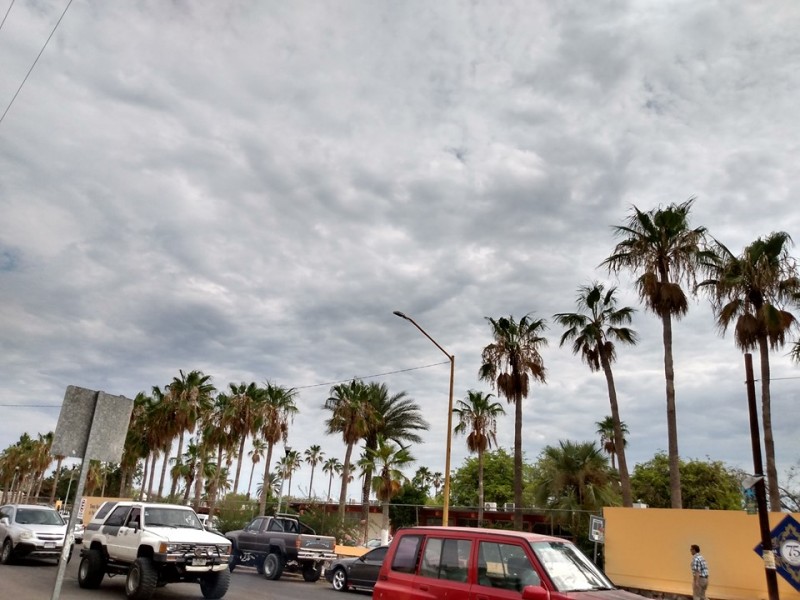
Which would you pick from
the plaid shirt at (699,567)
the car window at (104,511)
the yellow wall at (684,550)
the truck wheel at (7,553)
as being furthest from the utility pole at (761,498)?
the truck wheel at (7,553)

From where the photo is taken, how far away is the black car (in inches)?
738

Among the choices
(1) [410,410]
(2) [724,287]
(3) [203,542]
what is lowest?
(3) [203,542]

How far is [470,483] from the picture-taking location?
78.2 metres

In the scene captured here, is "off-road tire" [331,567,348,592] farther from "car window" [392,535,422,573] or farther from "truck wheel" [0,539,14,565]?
"car window" [392,535,422,573]

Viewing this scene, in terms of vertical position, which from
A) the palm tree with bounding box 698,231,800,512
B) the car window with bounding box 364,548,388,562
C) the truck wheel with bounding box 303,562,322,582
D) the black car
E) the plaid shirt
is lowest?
the truck wheel with bounding box 303,562,322,582

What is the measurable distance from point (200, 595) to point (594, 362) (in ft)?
78.6

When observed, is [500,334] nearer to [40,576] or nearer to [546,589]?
[40,576]

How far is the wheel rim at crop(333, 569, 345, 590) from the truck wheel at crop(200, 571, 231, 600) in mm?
6667

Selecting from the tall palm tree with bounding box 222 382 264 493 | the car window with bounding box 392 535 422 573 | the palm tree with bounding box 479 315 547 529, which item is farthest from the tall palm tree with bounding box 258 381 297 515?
the car window with bounding box 392 535 422 573

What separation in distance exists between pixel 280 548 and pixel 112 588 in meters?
7.53

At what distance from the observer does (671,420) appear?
1052 inches

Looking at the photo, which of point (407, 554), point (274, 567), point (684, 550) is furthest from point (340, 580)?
point (407, 554)

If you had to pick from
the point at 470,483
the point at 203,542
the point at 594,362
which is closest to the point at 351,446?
the point at 594,362

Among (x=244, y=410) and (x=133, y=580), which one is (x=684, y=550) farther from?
(x=244, y=410)
